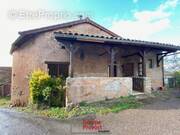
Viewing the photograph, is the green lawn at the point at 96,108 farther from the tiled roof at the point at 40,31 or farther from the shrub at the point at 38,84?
the tiled roof at the point at 40,31

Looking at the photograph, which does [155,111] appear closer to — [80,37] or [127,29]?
[80,37]

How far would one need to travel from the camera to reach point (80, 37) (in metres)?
9.98

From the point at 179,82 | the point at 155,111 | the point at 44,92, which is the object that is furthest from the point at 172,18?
the point at 44,92

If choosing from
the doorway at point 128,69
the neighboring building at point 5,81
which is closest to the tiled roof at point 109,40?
the doorway at point 128,69

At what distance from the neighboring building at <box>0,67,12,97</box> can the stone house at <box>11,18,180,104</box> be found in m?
5.07

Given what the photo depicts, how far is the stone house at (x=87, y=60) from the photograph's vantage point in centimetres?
1021

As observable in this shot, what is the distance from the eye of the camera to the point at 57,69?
533 inches

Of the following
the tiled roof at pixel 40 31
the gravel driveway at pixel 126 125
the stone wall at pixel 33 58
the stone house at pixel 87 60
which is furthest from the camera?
the stone wall at pixel 33 58

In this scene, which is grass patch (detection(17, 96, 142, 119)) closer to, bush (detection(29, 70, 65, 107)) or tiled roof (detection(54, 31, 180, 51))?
bush (detection(29, 70, 65, 107))

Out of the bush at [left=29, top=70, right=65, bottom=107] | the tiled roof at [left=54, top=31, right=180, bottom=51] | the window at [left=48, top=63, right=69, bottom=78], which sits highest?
the tiled roof at [left=54, top=31, right=180, bottom=51]

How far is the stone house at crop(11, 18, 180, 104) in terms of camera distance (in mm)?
10211

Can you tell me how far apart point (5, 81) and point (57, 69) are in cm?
996

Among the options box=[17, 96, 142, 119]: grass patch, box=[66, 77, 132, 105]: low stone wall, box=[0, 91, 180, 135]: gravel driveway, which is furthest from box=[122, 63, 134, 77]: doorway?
box=[0, 91, 180, 135]: gravel driveway

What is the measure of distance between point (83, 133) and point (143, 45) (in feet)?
24.6
